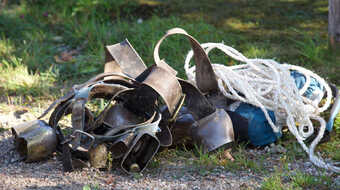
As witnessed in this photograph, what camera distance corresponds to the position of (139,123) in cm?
295

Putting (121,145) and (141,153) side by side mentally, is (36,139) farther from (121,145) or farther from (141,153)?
(141,153)

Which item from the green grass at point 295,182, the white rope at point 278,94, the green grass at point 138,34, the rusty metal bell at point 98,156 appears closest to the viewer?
the green grass at point 295,182

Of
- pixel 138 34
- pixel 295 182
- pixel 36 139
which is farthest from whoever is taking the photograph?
pixel 138 34

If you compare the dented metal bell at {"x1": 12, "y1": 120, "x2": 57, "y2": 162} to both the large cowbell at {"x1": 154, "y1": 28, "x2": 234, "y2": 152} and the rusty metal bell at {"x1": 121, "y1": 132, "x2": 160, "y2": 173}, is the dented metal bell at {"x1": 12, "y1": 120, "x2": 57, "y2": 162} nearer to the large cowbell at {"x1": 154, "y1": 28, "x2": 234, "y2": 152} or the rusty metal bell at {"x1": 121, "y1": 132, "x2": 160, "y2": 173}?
the rusty metal bell at {"x1": 121, "y1": 132, "x2": 160, "y2": 173}

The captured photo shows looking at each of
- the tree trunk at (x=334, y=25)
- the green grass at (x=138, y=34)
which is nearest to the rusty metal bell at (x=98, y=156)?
the green grass at (x=138, y=34)

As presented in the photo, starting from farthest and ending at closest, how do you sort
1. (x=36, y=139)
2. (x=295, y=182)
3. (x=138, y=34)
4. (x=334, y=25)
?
(x=138, y=34) < (x=334, y=25) < (x=36, y=139) < (x=295, y=182)

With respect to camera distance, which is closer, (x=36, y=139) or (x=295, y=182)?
(x=295, y=182)

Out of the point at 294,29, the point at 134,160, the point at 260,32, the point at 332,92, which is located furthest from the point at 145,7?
the point at 134,160

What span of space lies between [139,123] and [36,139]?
0.64 metres

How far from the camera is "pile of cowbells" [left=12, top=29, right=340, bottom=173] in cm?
266

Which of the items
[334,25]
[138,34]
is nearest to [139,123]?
[138,34]

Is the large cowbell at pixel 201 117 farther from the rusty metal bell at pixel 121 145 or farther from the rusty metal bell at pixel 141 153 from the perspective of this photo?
the rusty metal bell at pixel 121 145

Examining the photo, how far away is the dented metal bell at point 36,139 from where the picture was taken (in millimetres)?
2766

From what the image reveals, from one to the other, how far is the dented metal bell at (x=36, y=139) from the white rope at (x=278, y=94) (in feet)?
3.83
